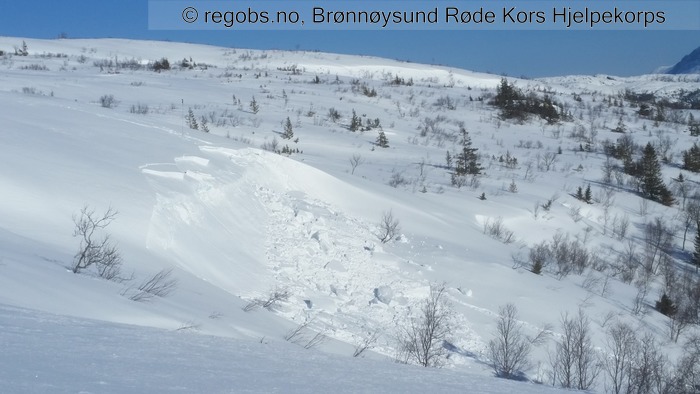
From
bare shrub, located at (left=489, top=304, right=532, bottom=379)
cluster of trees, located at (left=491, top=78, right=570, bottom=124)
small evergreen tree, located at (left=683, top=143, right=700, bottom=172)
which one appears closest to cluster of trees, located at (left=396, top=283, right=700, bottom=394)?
bare shrub, located at (left=489, top=304, right=532, bottom=379)

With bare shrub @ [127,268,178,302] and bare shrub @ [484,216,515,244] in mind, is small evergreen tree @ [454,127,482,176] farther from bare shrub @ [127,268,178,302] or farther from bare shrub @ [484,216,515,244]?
bare shrub @ [127,268,178,302]

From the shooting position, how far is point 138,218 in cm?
718

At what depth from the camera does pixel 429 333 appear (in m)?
7.70

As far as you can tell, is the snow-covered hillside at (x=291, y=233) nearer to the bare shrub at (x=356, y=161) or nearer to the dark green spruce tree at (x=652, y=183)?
the bare shrub at (x=356, y=161)

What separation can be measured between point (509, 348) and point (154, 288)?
5372 millimetres

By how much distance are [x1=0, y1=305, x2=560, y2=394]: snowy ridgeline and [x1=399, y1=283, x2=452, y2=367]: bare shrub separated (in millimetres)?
3748

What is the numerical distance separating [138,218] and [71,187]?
91cm

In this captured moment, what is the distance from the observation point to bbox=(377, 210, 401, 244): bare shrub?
37.7ft

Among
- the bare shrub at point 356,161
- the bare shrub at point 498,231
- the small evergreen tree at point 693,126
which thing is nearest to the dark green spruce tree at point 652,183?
the bare shrub at point 498,231

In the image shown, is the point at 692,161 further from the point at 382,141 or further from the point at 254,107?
the point at 254,107

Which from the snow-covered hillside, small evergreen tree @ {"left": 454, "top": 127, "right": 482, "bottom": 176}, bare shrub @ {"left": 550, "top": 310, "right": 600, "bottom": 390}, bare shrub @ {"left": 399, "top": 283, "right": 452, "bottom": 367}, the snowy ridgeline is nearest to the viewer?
the snowy ridgeline

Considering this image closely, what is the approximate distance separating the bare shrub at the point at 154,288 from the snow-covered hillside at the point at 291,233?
0.08m

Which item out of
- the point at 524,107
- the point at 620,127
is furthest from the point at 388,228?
the point at 620,127

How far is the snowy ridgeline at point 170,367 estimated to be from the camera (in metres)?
2.28
